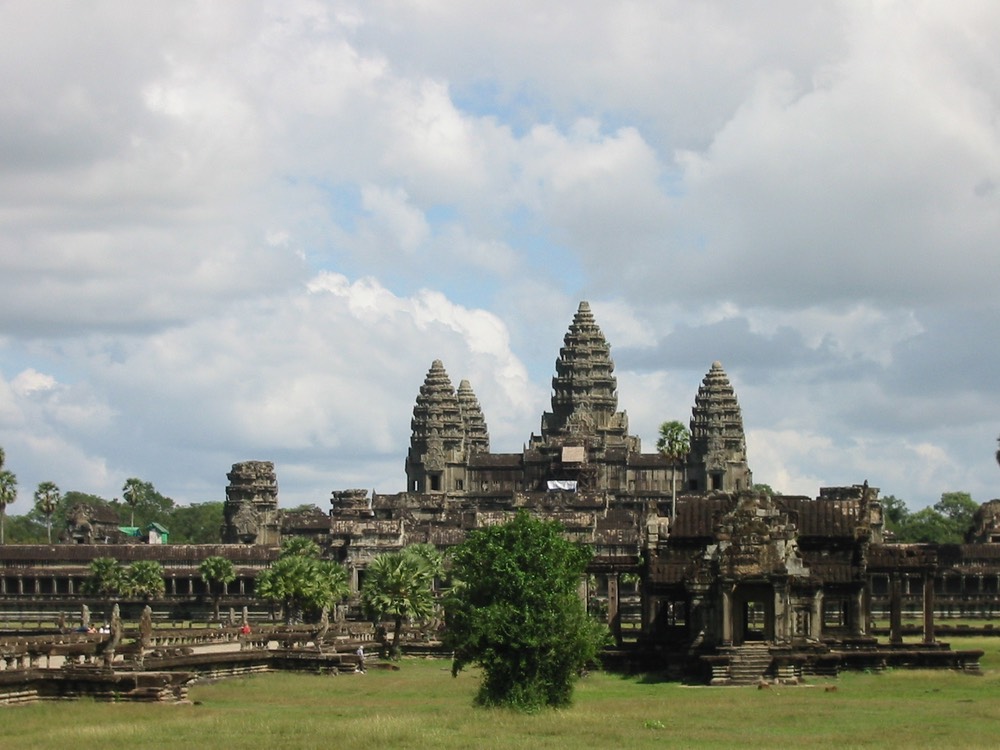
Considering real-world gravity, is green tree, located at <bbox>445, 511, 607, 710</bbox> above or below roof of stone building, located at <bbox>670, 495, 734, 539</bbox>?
below

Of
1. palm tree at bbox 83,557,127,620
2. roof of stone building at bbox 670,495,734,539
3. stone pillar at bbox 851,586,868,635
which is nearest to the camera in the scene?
stone pillar at bbox 851,586,868,635

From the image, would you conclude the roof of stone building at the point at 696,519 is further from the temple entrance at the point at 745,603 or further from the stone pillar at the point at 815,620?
the temple entrance at the point at 745,603

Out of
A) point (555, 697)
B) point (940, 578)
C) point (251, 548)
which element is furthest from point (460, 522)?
point (555, 697)

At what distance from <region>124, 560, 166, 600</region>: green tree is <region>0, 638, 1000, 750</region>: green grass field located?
267 feet

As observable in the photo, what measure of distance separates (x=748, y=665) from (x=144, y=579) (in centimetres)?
8775

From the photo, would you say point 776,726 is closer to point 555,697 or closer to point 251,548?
point 555,697

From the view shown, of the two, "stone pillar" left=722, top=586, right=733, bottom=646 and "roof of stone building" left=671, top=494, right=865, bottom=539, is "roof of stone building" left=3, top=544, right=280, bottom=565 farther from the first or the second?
"stone pillar" left=722, top=586, right=733, bottom=646

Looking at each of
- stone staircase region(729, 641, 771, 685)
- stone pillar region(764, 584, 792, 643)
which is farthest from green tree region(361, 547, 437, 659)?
stone staircase region(729, 641, 771, 685)

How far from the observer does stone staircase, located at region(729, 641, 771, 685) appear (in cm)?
7566

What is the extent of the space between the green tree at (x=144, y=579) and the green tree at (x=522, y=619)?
9255 cm

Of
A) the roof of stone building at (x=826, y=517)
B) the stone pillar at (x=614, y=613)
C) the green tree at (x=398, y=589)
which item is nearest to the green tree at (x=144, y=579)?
the green tree at (x=398, y=589)

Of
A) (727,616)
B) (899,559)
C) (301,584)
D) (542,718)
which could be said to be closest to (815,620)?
(727,616)

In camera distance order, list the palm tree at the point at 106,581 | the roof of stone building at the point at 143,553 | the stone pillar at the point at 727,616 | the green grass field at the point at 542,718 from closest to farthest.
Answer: the green grass field at the point at 542,718 < the stone pillar at the point at 727,616 < the palm tree at the point at 106,581 < the roof of stone building at the point at 143,553

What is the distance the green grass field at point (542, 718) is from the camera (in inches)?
2101
